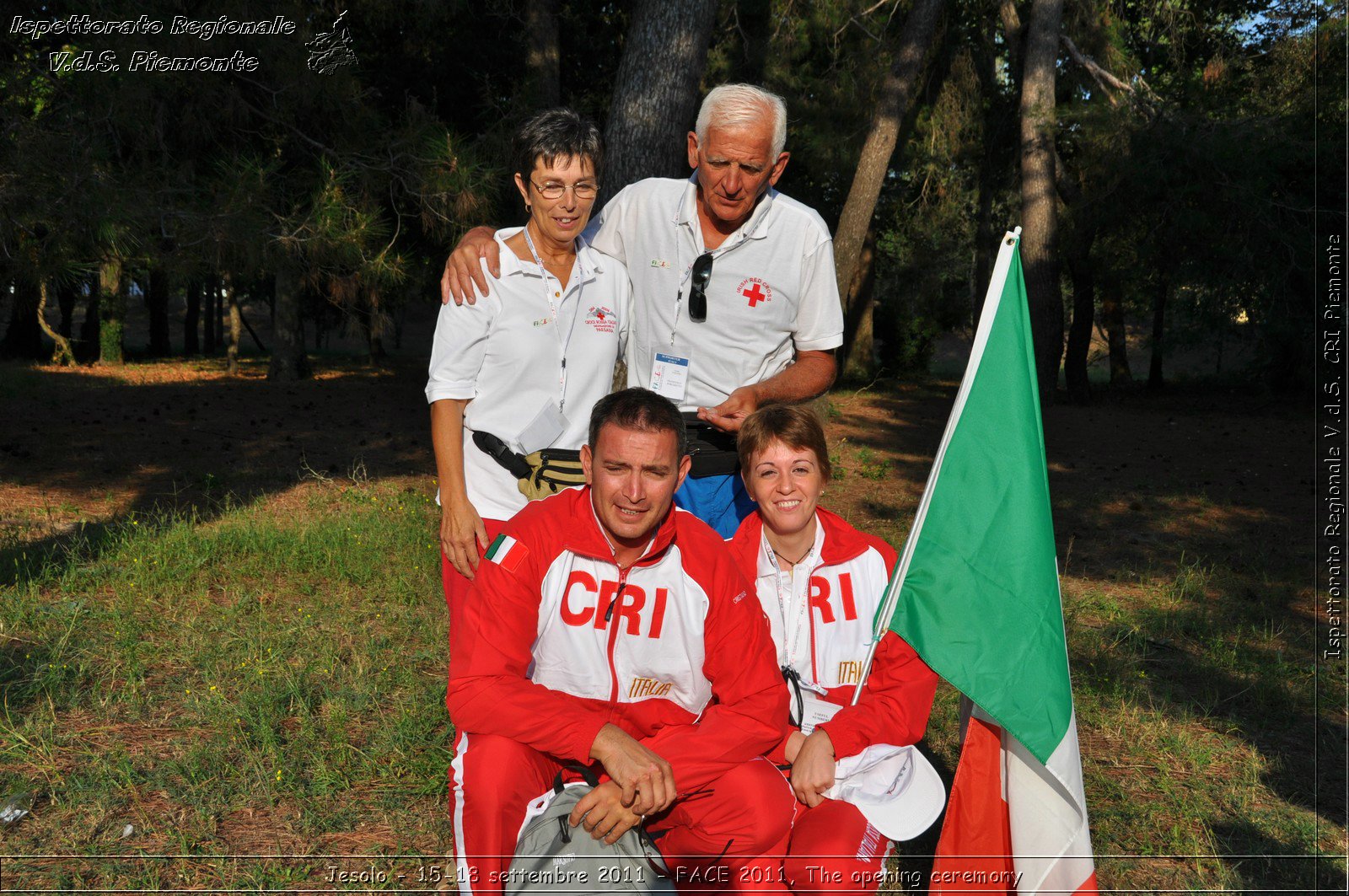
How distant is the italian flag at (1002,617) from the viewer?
2.94 m

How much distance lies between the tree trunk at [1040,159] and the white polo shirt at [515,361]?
54.0 feet

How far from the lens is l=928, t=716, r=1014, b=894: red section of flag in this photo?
3.08 metres

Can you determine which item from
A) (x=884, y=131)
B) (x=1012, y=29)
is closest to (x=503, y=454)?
(x=884, y=131)

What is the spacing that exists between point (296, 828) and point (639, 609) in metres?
1.65

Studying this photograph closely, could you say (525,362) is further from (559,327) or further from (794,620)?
(794,620)

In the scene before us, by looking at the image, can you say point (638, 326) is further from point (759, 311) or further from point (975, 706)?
point (975, 706)

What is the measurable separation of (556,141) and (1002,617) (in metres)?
1.95

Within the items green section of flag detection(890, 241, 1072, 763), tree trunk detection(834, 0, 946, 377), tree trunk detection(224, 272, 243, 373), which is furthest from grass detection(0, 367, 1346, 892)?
tree trunk detection(224, 272, 243, 373)

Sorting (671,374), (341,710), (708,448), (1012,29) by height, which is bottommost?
(341,710)

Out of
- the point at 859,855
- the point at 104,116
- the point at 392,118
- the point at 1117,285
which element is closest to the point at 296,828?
the point at 859,855

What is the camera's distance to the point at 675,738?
2893mm

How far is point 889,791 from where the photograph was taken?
301 cm

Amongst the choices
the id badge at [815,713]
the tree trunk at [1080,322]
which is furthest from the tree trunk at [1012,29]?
the id badge at [815,713]

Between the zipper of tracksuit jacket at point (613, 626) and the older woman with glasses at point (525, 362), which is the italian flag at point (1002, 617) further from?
the older woman with glasses at point (525, 362)
